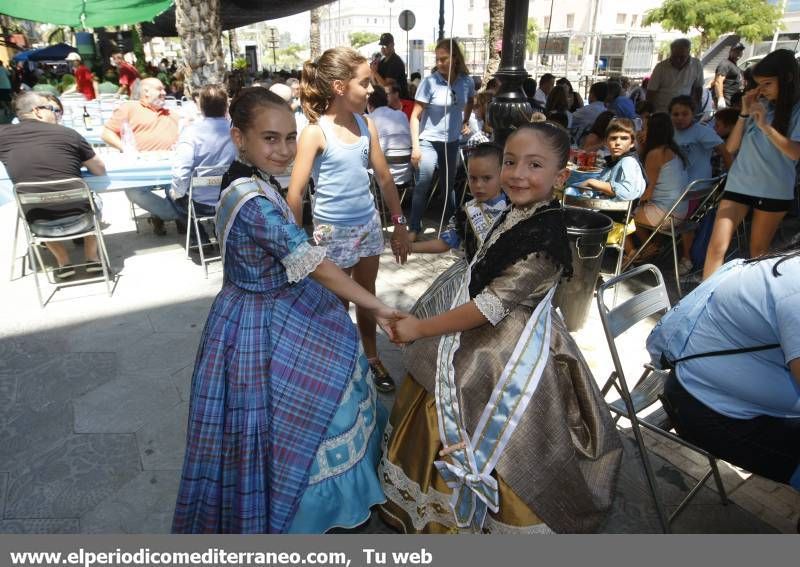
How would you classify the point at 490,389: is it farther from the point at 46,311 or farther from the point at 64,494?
the point at 46,311

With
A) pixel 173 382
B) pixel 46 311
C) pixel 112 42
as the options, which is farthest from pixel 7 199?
pixel 112 42

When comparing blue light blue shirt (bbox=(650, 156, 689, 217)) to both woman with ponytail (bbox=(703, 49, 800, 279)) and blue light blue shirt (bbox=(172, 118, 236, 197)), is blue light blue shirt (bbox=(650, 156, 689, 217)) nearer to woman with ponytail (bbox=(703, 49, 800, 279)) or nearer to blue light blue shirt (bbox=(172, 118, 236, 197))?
woman with ponytail (bbox=(703, 49, 800, 279))

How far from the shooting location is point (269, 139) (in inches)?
71.0

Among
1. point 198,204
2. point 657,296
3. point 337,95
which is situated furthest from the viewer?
point 198,204

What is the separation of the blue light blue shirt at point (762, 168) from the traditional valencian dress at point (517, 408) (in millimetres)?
2771

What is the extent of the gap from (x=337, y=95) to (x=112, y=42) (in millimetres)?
19313

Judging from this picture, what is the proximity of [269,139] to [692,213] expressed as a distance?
4.00 m

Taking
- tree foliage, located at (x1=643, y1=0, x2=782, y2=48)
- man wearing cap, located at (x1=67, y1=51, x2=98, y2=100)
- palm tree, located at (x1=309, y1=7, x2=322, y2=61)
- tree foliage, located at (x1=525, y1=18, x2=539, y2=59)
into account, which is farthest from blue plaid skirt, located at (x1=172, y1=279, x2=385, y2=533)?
tree foliage, located at (x1=525, y1=18, x2=539, y2=59)

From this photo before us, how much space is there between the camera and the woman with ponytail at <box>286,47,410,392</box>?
2496mm

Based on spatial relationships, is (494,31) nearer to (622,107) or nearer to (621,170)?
(622,107)

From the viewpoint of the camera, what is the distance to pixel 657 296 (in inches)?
91.8

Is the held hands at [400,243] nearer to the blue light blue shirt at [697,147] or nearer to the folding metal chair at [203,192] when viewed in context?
the folding metal chair at [203,192]

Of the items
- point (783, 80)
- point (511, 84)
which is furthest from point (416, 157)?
point (783, 80)

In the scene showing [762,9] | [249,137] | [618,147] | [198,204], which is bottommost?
[198,204]
